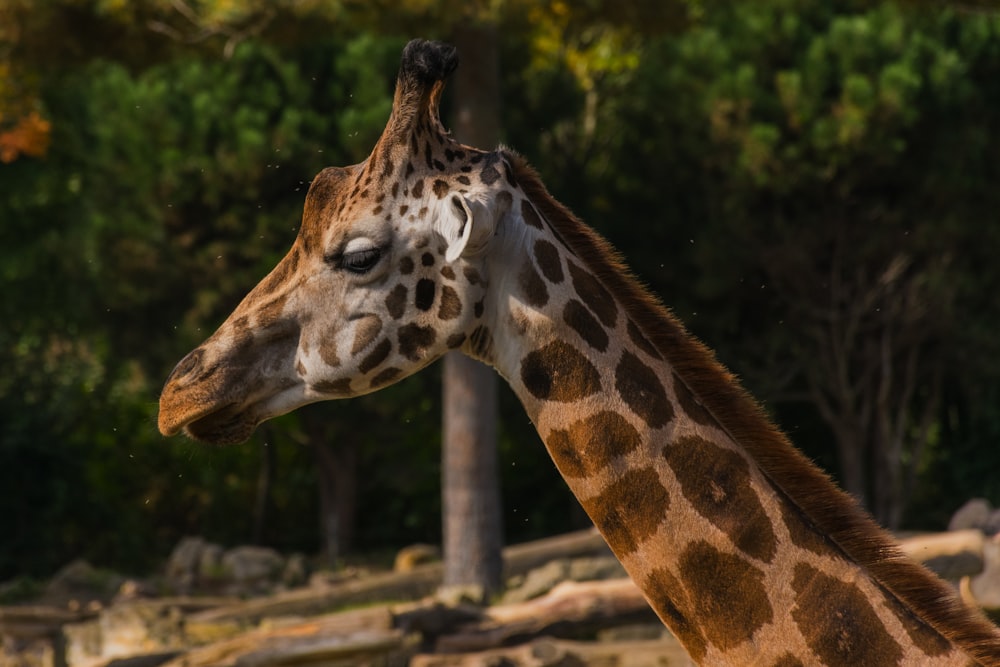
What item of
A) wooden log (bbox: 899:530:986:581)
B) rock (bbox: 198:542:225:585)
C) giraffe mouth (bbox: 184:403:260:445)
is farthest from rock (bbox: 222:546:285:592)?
giraffe mouth (bbox: 184:403:260:445)

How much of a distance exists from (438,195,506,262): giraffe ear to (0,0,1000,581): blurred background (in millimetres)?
8409

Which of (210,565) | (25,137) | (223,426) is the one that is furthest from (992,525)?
(25,137)

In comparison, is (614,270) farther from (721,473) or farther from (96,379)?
(96,379)

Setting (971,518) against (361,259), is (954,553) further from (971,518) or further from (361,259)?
(361,259)

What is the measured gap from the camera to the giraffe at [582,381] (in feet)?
8.62

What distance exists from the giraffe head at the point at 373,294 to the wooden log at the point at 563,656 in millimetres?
4927

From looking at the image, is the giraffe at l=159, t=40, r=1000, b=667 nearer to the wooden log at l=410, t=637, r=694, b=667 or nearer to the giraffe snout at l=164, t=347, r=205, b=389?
the giraffe snout at l=164, t=347, r=205, b=389

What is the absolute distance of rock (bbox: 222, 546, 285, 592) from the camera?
13.7m

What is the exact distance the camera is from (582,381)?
9.09 feet

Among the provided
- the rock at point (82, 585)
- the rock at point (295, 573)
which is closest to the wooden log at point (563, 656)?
the rock at point (295, 573)

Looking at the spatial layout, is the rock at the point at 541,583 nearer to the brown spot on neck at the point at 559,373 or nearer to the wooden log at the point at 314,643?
the wooden log at the point at 314,643

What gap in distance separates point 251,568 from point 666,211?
5.76 m

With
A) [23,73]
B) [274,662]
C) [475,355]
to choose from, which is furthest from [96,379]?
[475,355]

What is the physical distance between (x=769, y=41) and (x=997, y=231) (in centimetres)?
305
